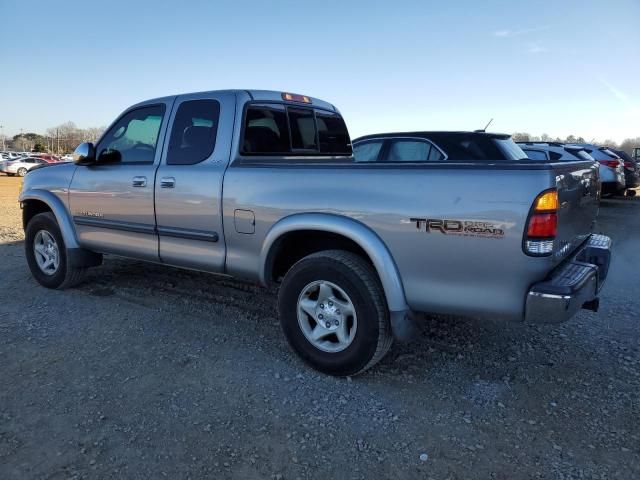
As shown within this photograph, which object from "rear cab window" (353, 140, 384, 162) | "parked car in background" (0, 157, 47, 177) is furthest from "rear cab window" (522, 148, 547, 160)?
"parked car in background" (0, 157, 47, 177)

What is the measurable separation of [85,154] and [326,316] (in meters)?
2.83

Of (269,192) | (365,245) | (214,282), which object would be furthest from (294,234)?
(214,282)

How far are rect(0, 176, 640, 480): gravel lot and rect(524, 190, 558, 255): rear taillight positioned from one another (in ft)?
3.38

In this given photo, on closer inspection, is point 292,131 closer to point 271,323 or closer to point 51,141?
point 271,323

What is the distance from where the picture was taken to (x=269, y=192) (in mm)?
3445

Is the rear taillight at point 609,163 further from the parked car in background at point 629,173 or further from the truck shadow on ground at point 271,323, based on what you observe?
the truck shadow on ground at point 271,323

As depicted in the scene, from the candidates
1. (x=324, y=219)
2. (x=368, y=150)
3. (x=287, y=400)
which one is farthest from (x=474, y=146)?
(x=287, y=400)

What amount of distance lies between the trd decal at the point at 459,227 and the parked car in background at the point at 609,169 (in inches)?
485

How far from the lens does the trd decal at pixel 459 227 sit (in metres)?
2.62

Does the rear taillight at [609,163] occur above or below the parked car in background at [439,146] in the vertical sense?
below

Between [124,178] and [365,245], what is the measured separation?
247 centimetres

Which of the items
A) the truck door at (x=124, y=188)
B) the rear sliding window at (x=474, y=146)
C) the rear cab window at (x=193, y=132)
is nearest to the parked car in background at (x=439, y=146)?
the rear sliding window at (x=474, y=146)

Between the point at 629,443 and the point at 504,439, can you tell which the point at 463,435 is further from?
the point at 629,443

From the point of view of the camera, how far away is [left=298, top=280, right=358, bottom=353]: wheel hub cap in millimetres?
3223
